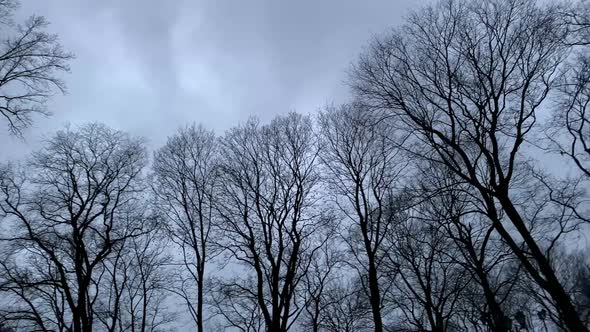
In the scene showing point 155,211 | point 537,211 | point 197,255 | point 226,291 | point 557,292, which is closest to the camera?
point 557,292

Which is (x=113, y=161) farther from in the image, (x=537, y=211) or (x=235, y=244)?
(x=537, y=211)

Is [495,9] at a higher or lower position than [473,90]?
higher

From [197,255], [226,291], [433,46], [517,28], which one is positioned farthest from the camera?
[197,255]

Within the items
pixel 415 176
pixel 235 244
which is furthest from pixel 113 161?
pixel 415 176

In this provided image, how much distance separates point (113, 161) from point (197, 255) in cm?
579

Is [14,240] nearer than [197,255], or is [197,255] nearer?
[14,240]

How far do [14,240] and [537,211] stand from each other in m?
20.2

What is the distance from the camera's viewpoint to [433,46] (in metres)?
11.4

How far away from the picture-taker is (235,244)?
16.0m

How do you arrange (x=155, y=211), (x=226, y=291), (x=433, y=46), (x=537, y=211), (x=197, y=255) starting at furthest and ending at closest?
1. (x=155, y=211)
2. (x=197, y=255)
3. (x=226, y=291)
4. (x=537, y=211)
5. (x=433, y=46)

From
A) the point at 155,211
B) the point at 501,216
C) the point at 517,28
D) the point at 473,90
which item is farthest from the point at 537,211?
the point at 155,211

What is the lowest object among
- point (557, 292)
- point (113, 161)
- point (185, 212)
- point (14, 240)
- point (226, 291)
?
point (557, 292)

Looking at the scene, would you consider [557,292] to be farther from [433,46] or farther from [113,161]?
[113,161]

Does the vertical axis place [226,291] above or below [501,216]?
below
